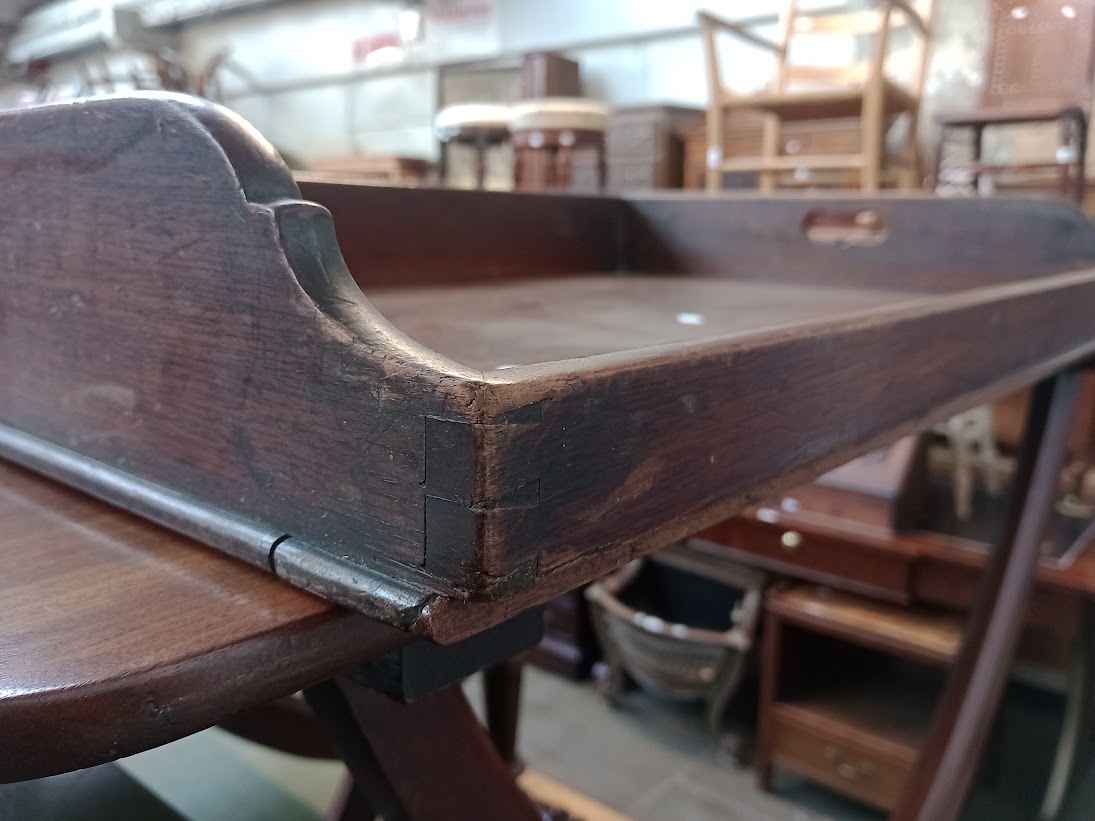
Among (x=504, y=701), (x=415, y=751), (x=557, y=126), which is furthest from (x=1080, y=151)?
(x=415, y=751)

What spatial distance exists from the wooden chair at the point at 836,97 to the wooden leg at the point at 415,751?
7.76ft

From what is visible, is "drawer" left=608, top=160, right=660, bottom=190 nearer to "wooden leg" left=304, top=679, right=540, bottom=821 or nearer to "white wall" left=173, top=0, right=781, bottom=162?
"white wall" left=173, top=0, right=781, bottom=162

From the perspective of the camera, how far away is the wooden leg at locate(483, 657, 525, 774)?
1078 mm

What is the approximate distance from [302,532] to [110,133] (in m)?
0.17

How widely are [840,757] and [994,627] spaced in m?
0.99

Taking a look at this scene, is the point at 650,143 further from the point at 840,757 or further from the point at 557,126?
the point at 840,757

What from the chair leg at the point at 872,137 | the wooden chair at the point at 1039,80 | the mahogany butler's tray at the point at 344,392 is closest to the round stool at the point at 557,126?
the chair leg at the point at 872,137

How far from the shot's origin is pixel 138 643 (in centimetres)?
27

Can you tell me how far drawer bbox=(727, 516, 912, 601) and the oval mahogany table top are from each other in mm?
1549

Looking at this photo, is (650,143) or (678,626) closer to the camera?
(678,626)

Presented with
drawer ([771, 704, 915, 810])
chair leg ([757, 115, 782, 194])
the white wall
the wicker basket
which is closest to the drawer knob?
the wicker basket

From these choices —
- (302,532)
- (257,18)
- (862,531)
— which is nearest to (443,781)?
(302,532)

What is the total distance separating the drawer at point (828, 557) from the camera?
1.71 m

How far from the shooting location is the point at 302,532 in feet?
0.99
